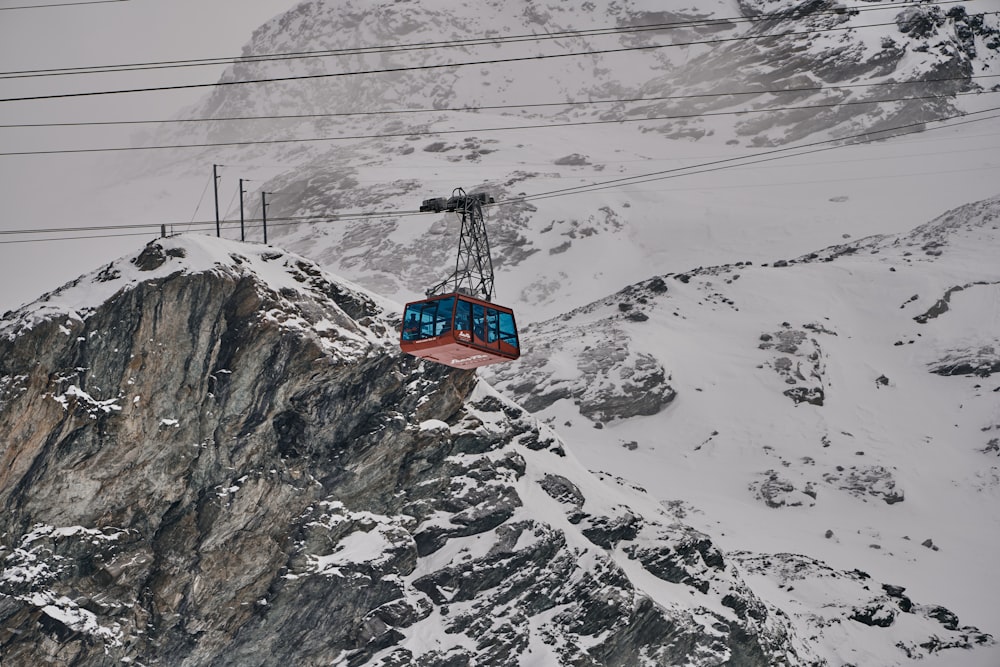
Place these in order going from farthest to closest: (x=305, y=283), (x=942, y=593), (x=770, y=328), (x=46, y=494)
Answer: (x=770, y=328) → (x=942, y=593) → (x=305, y=283) → (x=46, y=494)

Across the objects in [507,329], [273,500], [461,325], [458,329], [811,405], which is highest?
[461,325]

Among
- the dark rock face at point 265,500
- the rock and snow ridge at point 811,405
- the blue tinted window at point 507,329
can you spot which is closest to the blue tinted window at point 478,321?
the blue tinted window at point 507,329

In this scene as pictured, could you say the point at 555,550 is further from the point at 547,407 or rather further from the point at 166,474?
the point at 547,407

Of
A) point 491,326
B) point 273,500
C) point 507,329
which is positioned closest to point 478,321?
point 491,326

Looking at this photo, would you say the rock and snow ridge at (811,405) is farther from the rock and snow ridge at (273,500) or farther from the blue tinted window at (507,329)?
the blue tinted window at (507,329)

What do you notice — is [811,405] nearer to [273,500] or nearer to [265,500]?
[273,500]

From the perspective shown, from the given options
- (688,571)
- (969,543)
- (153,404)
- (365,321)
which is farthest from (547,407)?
(153,404)
